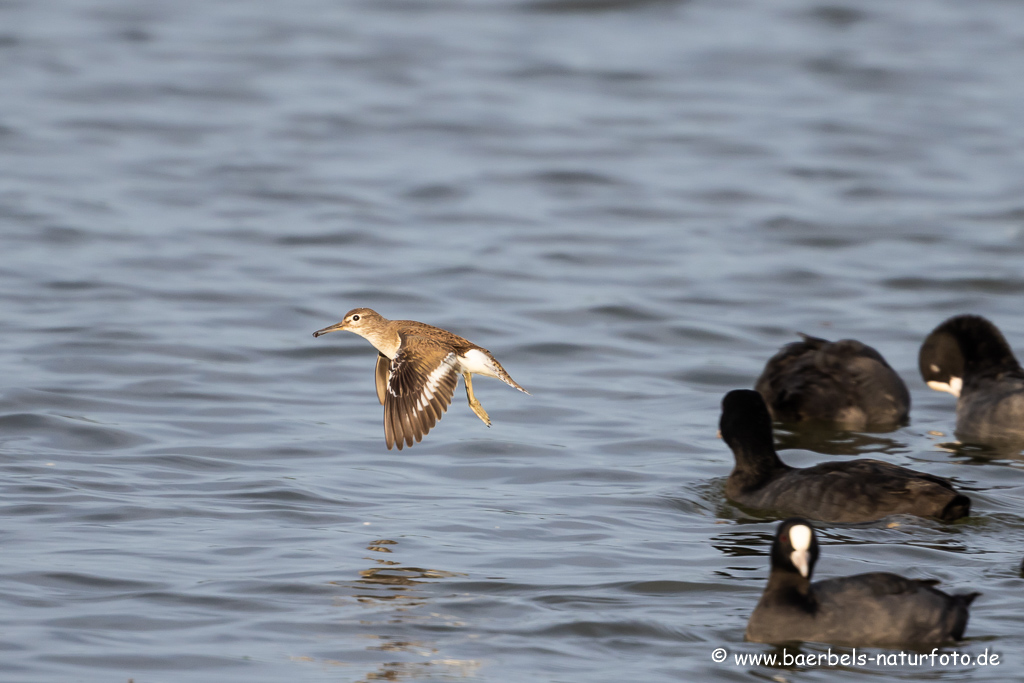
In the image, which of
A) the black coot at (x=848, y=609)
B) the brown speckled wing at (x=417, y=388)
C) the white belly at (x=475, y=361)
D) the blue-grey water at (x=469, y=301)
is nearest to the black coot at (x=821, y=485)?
the blue-grey water at (x=469, y=301)

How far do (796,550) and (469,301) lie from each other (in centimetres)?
976

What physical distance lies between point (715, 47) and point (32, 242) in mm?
17174

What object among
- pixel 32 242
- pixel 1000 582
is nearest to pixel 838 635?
pixel 1000 582

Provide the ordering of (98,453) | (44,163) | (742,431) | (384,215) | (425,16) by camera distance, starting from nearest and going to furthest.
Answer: (742,431) → (98,453) → (384,215) → (44,163) → (425,16)

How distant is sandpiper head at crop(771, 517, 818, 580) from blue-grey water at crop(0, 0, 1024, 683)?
1.51 feet

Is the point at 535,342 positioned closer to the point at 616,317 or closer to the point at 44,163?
the point at 616,317

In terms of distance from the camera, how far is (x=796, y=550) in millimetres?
7570

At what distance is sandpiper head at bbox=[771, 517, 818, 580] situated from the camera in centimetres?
757

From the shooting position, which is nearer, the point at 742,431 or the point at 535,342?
the point at 742,431

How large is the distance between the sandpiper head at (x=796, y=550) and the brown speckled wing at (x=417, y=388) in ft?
8.05

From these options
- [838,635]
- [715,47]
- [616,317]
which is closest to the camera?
[838,635]

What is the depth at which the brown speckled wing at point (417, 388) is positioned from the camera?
9.33 metres

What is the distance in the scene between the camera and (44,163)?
2238cm

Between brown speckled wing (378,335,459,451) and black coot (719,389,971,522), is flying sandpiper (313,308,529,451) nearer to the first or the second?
brown speckled wing (378,335,459,451)
